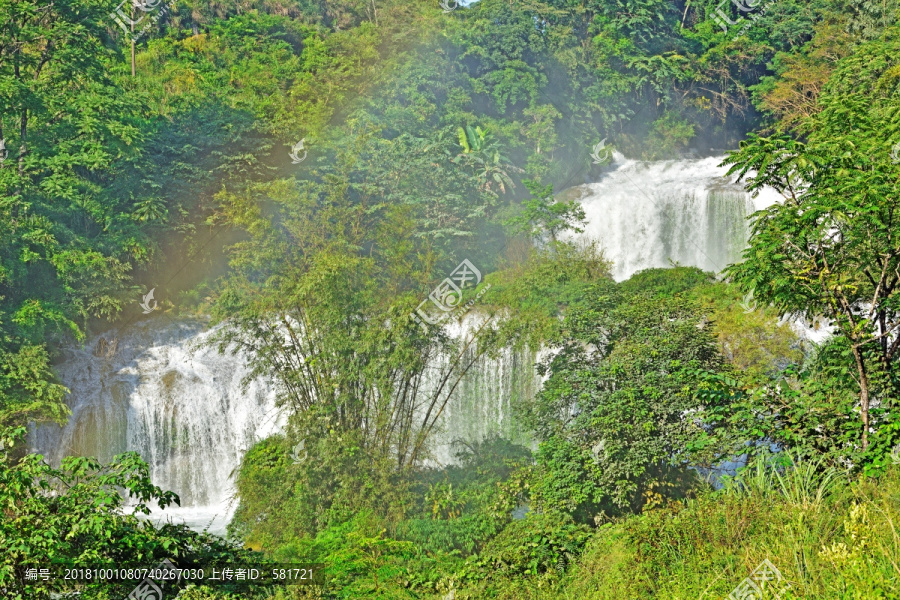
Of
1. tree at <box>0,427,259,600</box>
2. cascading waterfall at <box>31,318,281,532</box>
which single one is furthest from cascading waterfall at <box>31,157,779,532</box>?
tree at <box>0,427,259,600</box>

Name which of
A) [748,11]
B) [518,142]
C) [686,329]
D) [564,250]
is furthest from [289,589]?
[748,11]

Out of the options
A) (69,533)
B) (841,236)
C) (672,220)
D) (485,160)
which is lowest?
(69,533)

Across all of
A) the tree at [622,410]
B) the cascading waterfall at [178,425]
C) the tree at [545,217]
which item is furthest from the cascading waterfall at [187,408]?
the tree at [545,217]

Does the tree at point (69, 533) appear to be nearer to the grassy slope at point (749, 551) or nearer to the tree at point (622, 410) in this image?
the grassy slope at point (749, 551)

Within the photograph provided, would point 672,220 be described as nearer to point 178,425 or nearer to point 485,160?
point 485,160

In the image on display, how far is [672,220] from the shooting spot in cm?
2359

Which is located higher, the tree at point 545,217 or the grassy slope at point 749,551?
the tree at point 545,217

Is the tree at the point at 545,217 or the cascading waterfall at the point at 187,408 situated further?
the tree at the point at 545,217

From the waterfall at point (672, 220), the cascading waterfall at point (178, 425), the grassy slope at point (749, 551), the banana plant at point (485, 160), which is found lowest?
the grassy slope at point (749, 551)

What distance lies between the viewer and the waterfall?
22.9 meters

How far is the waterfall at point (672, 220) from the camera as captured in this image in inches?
901

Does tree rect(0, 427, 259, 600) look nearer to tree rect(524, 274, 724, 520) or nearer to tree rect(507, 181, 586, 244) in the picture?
tree rect(524, 274, 724, 520)

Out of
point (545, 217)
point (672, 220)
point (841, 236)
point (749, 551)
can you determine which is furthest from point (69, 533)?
point (672, 220)

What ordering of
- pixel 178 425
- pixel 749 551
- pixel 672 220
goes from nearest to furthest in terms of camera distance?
pixel 749 551 < pixel 178 425 < pixel 672 220
